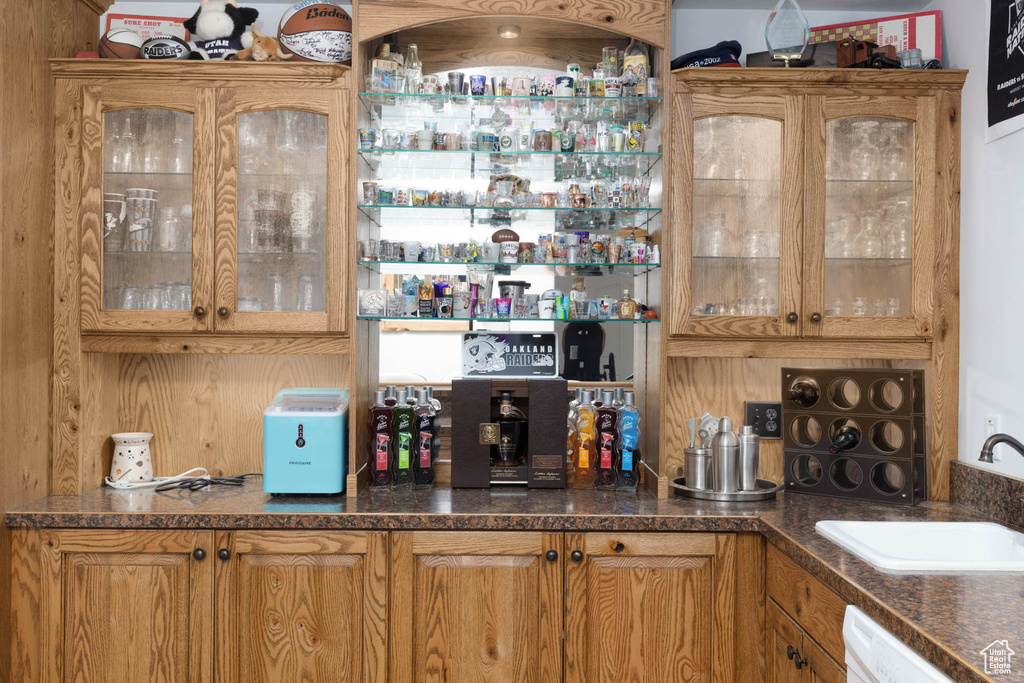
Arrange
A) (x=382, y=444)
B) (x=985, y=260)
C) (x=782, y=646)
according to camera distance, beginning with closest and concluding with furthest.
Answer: (x=782, y=646), (x=985, y=260), (x=382, y=444)

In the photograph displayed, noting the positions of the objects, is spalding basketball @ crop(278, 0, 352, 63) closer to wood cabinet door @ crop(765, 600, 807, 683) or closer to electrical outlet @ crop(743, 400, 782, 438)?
electrical outlet @ crop(743, 400, 782, 438)

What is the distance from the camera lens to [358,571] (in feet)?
7.25

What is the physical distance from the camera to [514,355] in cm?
267

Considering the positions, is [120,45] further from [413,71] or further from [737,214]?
[737,214]

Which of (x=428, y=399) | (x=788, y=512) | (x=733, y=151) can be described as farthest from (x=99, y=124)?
(x=788, y=512)

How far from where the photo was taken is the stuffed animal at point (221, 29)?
255 centimetres

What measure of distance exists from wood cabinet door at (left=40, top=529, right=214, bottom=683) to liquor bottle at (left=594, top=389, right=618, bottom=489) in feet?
4.01

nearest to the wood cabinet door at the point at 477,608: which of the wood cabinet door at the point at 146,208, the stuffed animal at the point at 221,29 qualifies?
the wood cabinet door at the point at 146,208

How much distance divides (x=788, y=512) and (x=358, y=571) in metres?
1.26

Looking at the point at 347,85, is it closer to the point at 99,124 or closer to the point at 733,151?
the point at 99,124

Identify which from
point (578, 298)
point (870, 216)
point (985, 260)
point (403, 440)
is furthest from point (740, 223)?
point (403, 440)

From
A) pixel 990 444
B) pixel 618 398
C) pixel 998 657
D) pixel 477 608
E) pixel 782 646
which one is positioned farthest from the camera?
pixel 618 398

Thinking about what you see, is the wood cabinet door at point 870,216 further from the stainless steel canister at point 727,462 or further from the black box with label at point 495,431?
the black box with label at point 495,431

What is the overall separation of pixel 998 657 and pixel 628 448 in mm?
1377
